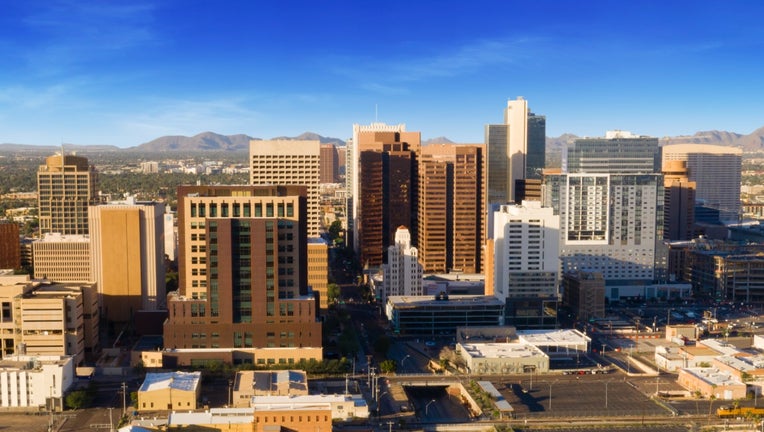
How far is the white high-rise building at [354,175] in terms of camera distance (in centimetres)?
10106

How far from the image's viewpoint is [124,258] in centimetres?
6278

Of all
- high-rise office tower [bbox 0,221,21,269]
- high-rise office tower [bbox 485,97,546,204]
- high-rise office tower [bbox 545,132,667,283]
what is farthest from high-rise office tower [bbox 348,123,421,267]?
high-rise office tower [bbox 0,221,21,269]

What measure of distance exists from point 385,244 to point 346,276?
602cm

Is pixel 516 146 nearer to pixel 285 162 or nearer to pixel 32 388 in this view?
pixel 285 162

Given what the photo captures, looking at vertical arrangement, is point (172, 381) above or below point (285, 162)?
below

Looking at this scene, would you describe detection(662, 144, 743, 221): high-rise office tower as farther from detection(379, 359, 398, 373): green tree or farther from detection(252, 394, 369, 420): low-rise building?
detection(252, 394, 369, 420): low-rise building

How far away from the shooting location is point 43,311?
170 ft

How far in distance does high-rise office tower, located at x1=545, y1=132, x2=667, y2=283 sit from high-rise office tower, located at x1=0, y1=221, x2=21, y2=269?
52944mm

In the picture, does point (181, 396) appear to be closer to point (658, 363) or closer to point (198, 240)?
point (198, 240)

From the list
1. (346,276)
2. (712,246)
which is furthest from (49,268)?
(712,246)

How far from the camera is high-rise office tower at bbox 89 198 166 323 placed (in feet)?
205

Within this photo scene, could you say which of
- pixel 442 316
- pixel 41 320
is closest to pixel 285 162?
pixel 442 316

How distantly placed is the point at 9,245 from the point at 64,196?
890 centimetres

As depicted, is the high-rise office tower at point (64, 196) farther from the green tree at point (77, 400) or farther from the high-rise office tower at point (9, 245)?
the green tree at point (77, 400)
